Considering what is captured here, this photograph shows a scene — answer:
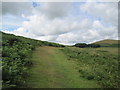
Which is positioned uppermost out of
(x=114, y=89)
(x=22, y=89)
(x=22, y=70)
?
(x=22, y=70)

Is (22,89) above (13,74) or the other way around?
the other way around

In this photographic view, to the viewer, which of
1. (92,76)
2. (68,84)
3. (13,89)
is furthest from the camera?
(92,76)

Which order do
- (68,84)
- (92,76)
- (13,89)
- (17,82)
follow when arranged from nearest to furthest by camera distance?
(13,89)
(17,82)
(68,84)
(92,76)

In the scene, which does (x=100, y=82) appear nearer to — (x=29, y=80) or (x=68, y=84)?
(x=68, y=84)

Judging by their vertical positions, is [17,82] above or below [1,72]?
below

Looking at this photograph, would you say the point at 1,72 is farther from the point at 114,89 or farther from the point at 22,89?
the point at 114,89

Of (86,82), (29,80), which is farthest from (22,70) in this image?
(86,82)

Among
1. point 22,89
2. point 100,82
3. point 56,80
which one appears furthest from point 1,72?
point 100,82

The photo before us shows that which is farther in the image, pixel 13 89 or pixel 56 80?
pixel 56 80

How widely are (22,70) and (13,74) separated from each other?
1.33 metres

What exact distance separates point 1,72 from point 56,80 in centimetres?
359

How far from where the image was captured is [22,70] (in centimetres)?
851

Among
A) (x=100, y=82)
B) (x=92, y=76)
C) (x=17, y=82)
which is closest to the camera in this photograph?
(x=17, y=82)

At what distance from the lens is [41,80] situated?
28.3 feet
